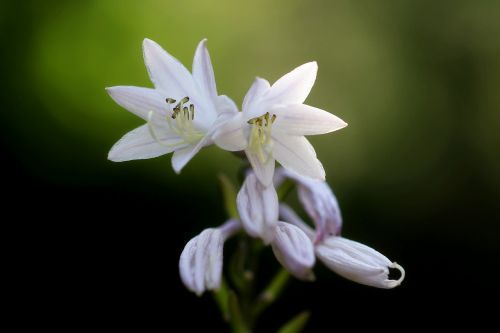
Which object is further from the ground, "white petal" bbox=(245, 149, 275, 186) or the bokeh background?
"white petal" bbox=(245, 149, 275, 186)

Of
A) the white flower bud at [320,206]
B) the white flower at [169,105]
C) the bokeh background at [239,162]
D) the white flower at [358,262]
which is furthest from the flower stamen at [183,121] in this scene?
the bokeh background at [239,162]

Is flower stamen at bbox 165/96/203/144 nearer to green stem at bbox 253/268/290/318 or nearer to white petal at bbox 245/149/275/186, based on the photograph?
white petal at bbox 245/149/275/186

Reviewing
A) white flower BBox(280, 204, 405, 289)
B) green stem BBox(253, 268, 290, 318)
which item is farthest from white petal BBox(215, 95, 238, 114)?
green stem BBox(253, 268, 290, 318)

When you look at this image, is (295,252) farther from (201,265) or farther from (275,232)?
(201,265)

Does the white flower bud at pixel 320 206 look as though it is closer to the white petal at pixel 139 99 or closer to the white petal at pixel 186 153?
the white petal at pixel 186 153

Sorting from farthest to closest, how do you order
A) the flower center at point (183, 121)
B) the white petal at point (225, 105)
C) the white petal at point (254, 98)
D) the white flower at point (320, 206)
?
the white flower at point (320, 206)
the flower center at point (183, 121)
the white petal at point (225, 105)
the white petal at point (254, 98)
